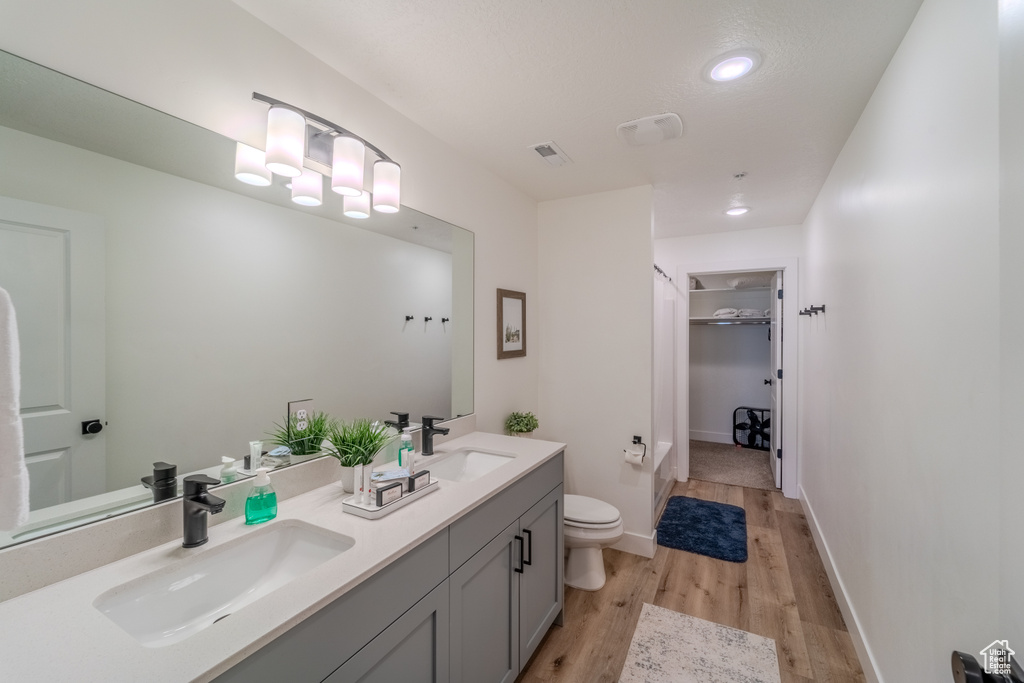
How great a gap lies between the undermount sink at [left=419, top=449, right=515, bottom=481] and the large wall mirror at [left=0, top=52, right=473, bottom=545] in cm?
46

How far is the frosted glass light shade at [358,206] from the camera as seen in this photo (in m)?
1.57

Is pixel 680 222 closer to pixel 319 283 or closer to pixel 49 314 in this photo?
pixel 319 283

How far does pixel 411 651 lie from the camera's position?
3.59 feet

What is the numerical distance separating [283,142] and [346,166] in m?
0.22

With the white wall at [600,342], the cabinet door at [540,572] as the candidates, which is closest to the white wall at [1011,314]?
the cabinet door at [540,572]

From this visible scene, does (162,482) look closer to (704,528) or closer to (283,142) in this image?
(283,142)

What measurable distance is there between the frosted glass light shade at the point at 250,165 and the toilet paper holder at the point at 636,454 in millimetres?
2399

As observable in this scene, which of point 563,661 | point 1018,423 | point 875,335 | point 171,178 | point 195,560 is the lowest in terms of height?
point 563,661

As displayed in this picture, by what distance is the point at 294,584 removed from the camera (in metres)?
0.89

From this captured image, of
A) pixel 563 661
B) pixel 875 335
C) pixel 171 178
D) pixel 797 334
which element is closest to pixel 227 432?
pixel 171 178

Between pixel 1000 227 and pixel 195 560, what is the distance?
6.23ft

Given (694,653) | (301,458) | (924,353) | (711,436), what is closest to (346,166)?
(301,458)

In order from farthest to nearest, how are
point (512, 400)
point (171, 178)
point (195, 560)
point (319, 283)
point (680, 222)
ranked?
point (680, 222) < point (512, 400) < point (319, 283) < point (171, 178) < point (195, 560)

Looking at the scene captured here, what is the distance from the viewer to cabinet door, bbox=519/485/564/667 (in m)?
1.67
